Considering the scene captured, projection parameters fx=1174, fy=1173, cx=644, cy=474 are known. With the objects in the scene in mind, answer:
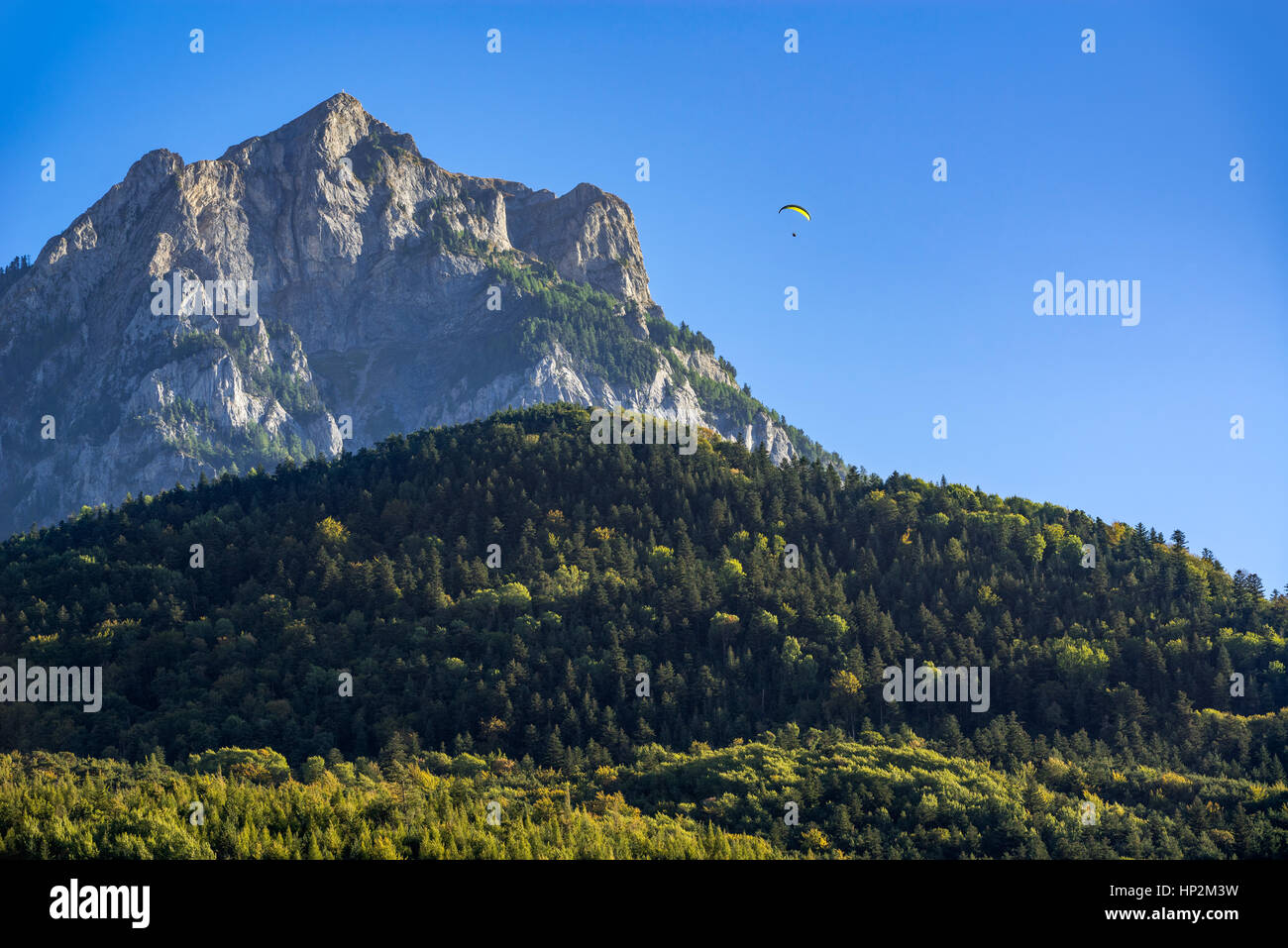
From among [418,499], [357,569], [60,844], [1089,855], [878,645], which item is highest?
[418,499]

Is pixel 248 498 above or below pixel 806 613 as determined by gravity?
above

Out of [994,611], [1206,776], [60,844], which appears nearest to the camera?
[60,844]

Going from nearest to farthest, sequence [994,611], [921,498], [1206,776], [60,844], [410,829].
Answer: [60,844] → [410,829] → [1206,776] → [994,611] → [921,498]

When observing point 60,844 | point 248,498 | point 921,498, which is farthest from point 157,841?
point 921,498

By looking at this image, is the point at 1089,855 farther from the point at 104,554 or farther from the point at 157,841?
the point at 104,554

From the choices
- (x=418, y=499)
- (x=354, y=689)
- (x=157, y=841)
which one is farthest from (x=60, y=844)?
(x=418, y=499)

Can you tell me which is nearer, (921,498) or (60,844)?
(60,844)

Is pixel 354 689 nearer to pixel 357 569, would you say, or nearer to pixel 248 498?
pixel 357 569
